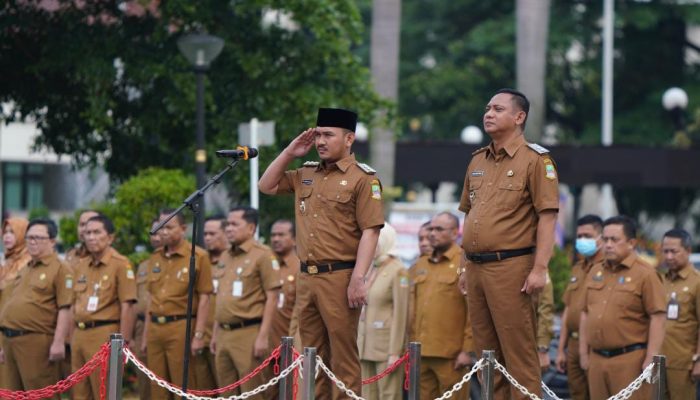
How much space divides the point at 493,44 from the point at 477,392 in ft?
71.1

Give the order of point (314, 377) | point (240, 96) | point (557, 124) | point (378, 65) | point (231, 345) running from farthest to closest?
point (557, 124)
point (378, 65)
point (240, 96)
point (231, 345)
point (314, 377)

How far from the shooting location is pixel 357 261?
9922mm

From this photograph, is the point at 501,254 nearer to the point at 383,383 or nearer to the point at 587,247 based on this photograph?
the point at 383,383

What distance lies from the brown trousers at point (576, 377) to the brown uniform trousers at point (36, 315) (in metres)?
4.67

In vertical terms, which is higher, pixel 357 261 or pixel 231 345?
pixel 357 261

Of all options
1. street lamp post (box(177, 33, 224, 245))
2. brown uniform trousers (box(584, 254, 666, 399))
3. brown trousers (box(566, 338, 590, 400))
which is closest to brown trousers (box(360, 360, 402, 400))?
brown trousers (box(566, 338, 590, 400))

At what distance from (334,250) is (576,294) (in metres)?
4.14

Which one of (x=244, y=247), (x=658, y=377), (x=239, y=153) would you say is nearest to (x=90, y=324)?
(x=244, y=247)

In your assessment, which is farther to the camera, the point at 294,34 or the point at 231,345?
the point at 294,34

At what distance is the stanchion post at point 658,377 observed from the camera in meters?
10.5

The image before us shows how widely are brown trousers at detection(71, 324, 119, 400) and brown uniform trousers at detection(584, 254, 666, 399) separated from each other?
434 cm

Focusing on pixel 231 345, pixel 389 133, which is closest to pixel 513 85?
pixel 389 133

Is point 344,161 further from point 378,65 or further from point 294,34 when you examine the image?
point 378,65

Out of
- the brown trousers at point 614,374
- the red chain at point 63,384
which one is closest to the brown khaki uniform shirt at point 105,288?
the red chain at point 63,384
